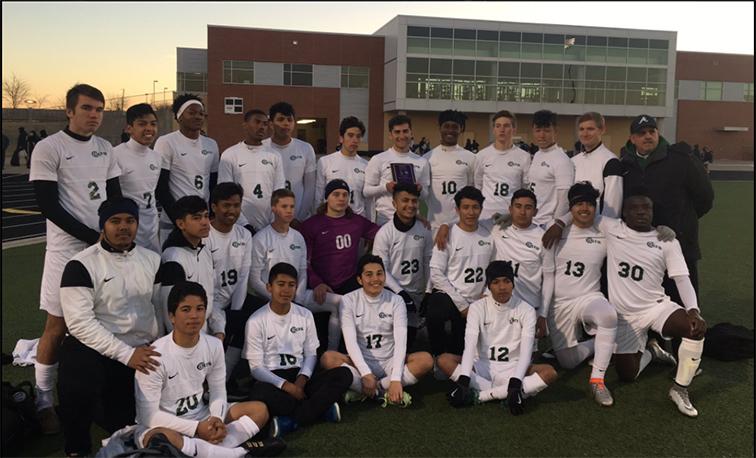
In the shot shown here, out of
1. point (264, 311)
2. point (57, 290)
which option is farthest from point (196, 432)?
point (57, 290)

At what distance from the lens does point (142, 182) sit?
5.38 metres

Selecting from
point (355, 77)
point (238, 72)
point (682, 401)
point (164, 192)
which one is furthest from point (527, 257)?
point (355, 77)

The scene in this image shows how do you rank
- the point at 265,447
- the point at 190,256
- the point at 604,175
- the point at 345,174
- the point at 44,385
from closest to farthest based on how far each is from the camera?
the point at 265,447 → the point at 44,385 → the point at 190,256 → the point at 604,175 → the point at 345,174

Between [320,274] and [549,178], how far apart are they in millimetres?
2683

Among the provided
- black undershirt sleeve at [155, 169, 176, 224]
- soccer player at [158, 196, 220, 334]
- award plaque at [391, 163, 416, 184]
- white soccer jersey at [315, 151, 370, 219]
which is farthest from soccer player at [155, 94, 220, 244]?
award plaque at [391, 163, 416, 184]

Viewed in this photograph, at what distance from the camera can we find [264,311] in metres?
4.89

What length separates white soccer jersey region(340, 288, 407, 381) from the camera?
5211 mm

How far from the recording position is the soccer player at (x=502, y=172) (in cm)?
668

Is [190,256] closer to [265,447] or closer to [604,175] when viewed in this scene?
[265,447]

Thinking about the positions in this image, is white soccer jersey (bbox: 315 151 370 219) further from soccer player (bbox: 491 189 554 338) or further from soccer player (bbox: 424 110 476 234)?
soccer player (bbox: 491 189 554 338)

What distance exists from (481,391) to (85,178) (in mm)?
3623

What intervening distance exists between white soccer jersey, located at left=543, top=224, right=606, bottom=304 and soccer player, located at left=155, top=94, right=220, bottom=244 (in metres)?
3.50

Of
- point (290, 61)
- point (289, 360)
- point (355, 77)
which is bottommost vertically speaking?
point (289, 360)

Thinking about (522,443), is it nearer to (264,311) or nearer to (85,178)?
(264,311)
